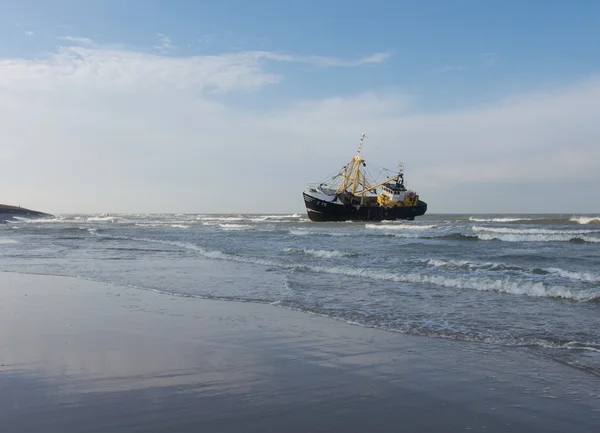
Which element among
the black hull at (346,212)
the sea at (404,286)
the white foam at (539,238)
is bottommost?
the sea at (404,286)

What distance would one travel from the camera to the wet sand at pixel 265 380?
3.73 meters

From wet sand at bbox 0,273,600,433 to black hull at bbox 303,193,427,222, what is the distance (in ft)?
164

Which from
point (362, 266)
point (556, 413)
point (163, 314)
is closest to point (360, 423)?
point (556, 413)

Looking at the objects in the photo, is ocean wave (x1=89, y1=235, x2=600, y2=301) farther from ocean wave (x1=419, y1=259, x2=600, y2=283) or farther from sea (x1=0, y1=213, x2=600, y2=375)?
ocean wave (x1=419, y1=259, x2=600, y2=283)

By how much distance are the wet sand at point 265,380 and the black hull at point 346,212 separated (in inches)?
1969

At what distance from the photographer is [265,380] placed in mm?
4727

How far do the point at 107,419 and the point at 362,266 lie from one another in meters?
12.3

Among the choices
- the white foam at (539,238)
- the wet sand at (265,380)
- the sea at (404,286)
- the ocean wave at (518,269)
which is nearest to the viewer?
the wet sand at (265,380)

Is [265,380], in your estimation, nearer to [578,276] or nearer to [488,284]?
[488,284]

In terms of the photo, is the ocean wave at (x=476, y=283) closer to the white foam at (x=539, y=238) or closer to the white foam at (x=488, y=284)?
the white foam at (x=488, y=284)

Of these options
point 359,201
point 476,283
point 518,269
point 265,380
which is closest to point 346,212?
point 359,201

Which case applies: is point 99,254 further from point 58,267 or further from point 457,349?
point 457,349

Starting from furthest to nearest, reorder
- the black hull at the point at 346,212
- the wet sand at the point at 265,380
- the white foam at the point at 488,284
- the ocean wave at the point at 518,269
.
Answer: the black hull at the point at 346,212 < the ocean wave at the point at 518,269 < the white foam at the point at 488,284 < the wet sand at the point at 265,380

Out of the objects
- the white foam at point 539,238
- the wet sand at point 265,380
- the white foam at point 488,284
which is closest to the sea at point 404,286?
the white foam at point 488,284
